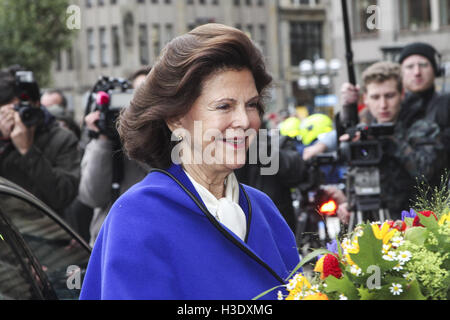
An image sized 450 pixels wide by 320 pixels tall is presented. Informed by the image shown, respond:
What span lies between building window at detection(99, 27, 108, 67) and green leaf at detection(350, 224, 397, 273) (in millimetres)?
57645

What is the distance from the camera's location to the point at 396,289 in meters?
1.83

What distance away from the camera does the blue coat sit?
2.14 meters

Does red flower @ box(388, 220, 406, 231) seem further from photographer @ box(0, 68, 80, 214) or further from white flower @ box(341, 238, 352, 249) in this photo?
photographer @ box(0, 68, 80, 214)

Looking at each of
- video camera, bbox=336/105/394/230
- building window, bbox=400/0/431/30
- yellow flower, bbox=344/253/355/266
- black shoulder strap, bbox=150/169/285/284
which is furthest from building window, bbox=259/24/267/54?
yellow flower, bbox=344/253/355/266

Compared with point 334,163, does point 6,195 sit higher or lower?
higher

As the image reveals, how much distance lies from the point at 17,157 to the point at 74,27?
974 millimetres

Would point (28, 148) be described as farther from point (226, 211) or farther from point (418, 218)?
point (418, 218)

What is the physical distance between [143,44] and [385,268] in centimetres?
5823

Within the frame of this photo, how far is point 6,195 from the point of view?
3.04m

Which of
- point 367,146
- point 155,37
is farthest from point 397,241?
point 155,37

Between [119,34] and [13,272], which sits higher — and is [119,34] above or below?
above

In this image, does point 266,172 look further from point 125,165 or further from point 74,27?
point 74,27
